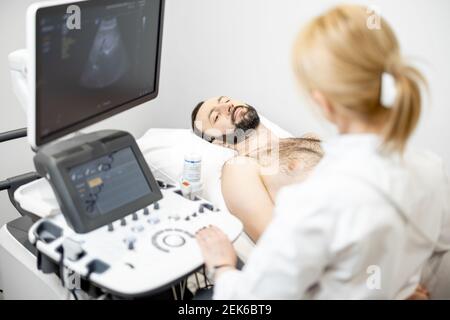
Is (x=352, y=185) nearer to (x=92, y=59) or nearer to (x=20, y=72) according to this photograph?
(x=92, y=59)

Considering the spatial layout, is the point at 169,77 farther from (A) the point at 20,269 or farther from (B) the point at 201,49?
(A) the point at 20,269

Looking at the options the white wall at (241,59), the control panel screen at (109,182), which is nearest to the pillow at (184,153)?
the white wall at (241,59)

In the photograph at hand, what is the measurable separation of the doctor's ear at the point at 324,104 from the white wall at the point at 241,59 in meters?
0.93

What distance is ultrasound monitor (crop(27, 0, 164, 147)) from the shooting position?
110cm

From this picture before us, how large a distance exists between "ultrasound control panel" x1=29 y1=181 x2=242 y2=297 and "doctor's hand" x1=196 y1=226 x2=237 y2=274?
0.06 ft

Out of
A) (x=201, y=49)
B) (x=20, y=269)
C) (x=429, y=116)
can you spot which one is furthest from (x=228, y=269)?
(x=201, y=49)

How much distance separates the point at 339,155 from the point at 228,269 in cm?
40

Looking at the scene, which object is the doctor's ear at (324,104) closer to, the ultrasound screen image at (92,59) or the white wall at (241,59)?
the ultrasound screen image at (92,59)

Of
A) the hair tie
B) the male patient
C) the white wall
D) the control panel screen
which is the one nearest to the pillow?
the male patient

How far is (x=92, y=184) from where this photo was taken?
4.11 feet

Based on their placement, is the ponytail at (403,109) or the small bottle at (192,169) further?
the small bottle at (192,169)

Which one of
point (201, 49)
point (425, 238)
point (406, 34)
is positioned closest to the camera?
point (425, 238)

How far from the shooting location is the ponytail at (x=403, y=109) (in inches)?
34.4
